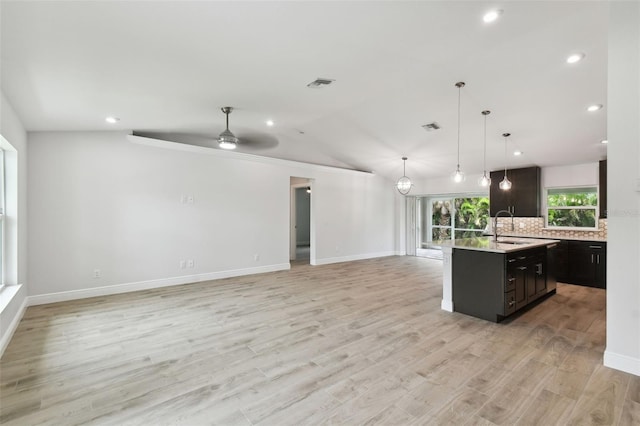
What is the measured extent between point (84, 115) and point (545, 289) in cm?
725

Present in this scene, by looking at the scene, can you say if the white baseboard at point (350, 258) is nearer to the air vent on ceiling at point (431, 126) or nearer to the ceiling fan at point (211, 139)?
the ceiling fan at point (211, 139)

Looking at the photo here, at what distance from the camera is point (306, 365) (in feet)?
8.45

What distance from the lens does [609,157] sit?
2533 mm

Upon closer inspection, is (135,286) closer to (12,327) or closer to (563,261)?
(12,327)

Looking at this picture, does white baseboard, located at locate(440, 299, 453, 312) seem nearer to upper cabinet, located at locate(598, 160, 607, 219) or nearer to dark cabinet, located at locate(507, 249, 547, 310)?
dark cabinet, located at locate(507, 249, 547, 310)

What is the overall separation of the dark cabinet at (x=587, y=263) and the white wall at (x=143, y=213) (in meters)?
5.80

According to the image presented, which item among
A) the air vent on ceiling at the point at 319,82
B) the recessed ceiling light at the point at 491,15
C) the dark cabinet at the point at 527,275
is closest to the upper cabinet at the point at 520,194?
the dark cabinet at the point at 527,275

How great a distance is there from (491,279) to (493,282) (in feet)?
0.13

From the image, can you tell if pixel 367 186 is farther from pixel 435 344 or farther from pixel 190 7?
pixel 190 7

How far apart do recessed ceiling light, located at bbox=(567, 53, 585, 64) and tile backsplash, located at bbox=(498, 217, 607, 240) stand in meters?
4.12

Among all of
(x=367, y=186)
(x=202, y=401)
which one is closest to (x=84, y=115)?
(x=202, y=401)

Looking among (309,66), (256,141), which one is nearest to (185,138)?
(256,141)

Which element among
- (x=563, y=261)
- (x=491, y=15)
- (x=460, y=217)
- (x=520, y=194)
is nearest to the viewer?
(x=491, y=15)

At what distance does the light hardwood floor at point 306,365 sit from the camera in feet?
6.44
